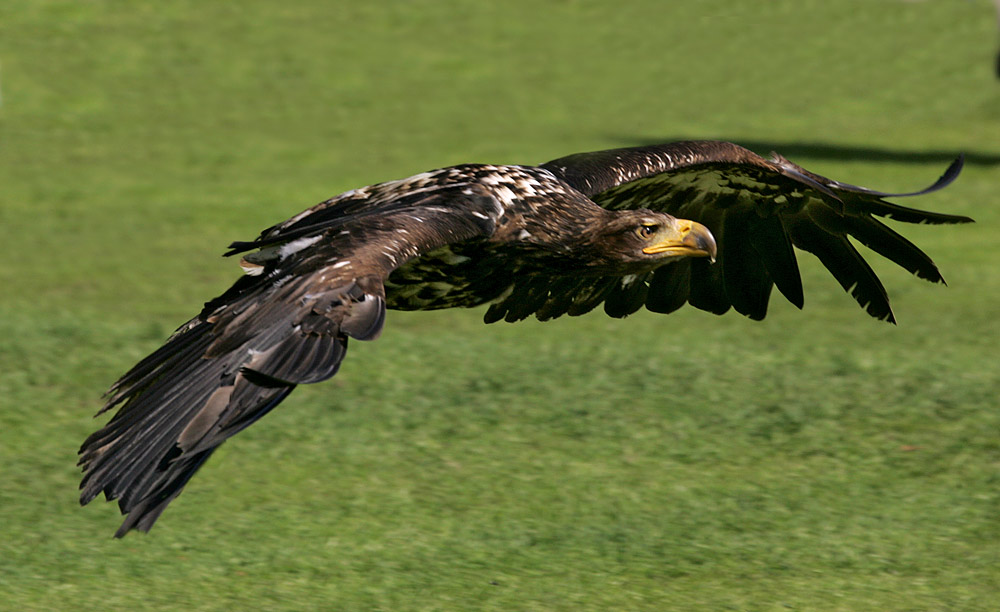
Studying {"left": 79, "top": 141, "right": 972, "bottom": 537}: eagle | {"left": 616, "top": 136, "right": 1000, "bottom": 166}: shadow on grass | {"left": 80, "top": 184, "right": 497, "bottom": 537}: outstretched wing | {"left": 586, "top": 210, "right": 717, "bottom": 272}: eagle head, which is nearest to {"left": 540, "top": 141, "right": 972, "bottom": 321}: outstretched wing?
{"left": 79, "top": 141, "right": 972, "bottom": 537}: eagle

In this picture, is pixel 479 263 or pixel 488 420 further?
pixel 488 420

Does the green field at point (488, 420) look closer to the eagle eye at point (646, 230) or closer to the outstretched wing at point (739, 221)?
the outstretched wing at point (739, 221)

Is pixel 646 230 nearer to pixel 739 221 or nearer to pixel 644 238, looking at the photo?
pixel 644 238

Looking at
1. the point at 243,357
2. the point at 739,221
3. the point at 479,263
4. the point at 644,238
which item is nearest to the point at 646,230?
the point at 644,238

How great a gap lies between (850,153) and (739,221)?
1534 centimetres

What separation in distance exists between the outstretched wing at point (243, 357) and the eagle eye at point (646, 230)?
4.74 feet

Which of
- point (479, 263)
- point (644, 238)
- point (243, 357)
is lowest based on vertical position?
point (243, 357)

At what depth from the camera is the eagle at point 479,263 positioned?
17.8 ft

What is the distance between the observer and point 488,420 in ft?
34.3

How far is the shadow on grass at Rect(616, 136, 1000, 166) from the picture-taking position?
899 inches

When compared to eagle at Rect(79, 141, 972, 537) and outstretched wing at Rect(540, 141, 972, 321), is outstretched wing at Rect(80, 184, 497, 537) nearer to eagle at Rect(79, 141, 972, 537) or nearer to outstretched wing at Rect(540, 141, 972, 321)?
eagle at Rect(79, 141, 972, 537)

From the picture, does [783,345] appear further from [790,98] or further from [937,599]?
[790,98]

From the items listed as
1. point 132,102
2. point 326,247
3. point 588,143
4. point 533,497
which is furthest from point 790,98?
point 326,247

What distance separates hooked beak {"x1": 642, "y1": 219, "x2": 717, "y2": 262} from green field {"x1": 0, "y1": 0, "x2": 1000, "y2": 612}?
172cm
